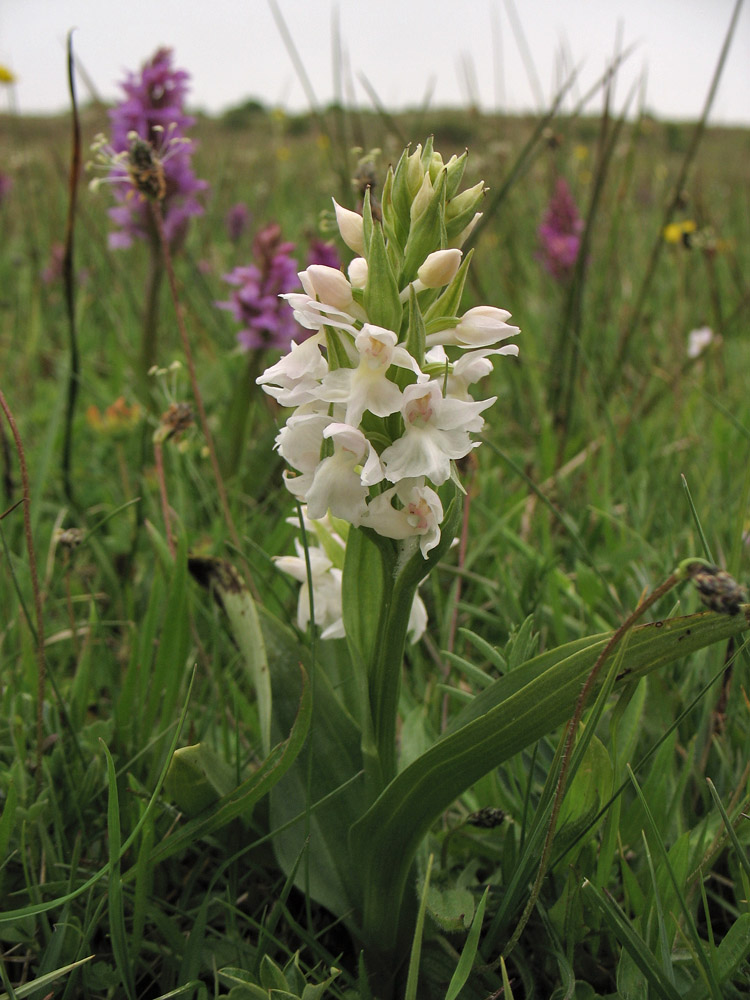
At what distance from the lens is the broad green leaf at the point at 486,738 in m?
0.62

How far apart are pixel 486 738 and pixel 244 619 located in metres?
0.35

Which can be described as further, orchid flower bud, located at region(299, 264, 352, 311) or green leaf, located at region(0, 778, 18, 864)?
green leaf, located at region(0, 778, 18, 864)

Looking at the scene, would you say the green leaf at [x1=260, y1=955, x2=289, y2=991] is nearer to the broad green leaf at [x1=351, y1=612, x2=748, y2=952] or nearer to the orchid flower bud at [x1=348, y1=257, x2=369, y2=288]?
the broad green leaf at [x1=351, y1=612, x2=748, y2=952]

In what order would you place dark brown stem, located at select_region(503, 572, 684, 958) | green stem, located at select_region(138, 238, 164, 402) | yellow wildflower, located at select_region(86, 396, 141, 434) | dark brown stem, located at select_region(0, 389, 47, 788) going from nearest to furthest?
dark brown stem, located at select_region(503, 572, 684, 958), dark brown stem, located at select_region(0, 389, 47, 788), yellow wildflower, located at select_region(86, 396, 141, 434), green stem, located at select_region(138, 238, 164, 402)

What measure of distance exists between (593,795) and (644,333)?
2.47m

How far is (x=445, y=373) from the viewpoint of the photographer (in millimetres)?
674

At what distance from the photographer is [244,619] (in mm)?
903

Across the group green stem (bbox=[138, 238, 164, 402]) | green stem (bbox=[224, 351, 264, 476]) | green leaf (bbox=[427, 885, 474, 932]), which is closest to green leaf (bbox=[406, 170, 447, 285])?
green leaf (bbox=[427, 885, 474, 932])

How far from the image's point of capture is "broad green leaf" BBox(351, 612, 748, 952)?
2.05 feet

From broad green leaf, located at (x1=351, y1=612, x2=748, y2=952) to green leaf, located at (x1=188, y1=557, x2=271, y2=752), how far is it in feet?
0.57

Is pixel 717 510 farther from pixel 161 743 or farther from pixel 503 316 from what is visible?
pixel 161 743

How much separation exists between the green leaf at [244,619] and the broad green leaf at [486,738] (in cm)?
17

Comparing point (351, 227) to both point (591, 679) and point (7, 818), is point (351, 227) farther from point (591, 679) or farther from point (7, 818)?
point (7, 818)

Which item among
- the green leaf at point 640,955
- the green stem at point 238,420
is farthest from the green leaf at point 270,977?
the green stem at point 238,420
